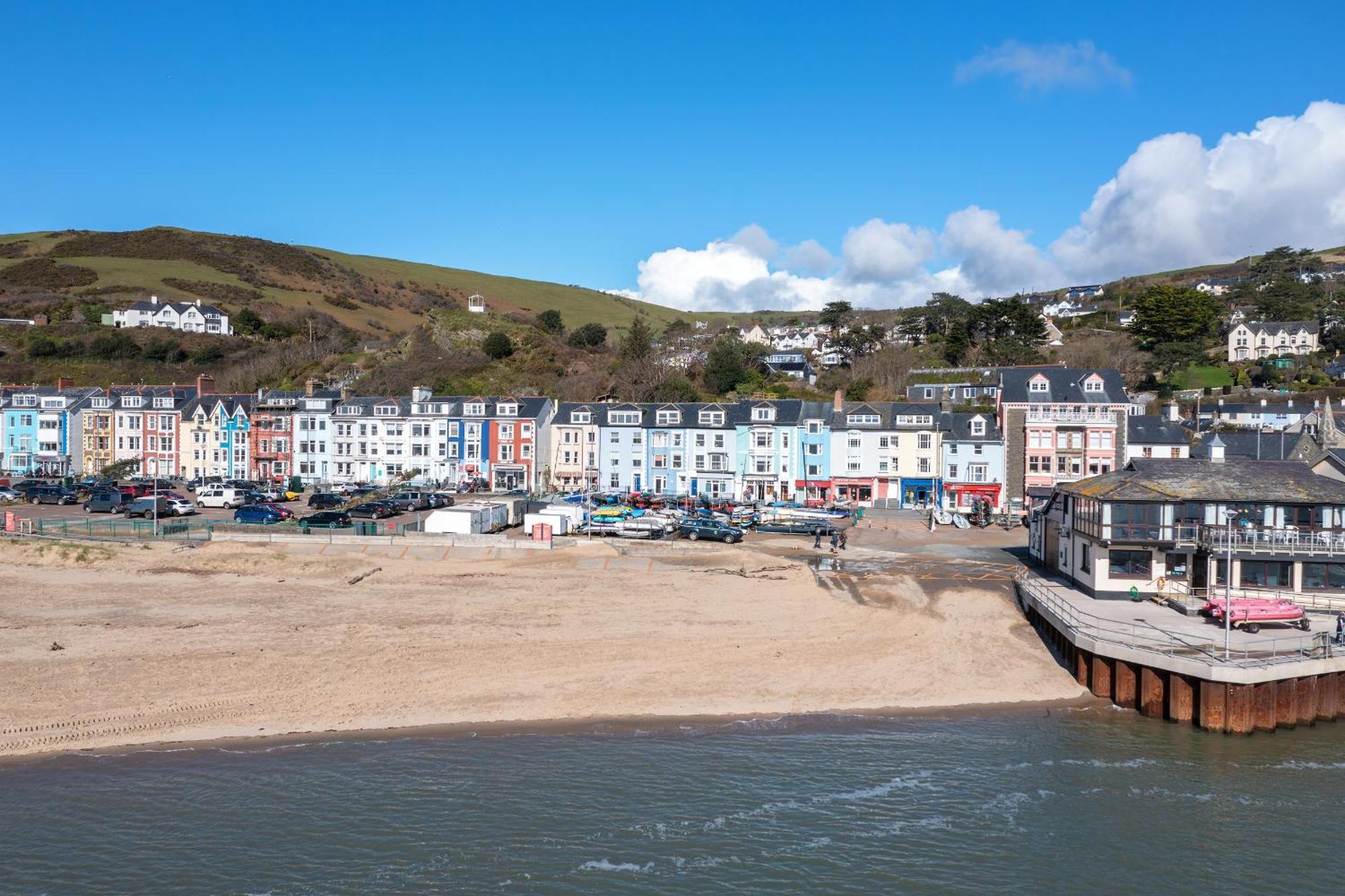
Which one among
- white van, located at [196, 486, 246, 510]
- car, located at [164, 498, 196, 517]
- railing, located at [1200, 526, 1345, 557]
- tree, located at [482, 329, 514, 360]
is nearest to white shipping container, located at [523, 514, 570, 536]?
car, located at [164, 498, 196, 517]

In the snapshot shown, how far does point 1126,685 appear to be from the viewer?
28.1 meters

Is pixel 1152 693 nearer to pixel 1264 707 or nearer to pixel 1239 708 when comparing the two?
pixel 1239 708

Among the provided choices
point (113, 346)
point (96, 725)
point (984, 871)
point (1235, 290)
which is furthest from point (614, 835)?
point (1235, 290)

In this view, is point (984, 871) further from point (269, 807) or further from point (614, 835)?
point (269, 807)

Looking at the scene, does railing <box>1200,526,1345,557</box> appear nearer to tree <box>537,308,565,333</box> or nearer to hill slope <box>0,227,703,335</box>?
tree <box>537,308,565,333</box>

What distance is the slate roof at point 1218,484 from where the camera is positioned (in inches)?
1367

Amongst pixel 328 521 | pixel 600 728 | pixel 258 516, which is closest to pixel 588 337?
pixel 258 516

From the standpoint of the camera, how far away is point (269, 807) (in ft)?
68.5

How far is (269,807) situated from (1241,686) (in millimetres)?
24438

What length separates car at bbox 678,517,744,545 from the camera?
50062mm

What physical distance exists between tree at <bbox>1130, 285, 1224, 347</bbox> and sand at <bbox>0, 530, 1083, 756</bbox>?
2878 inches

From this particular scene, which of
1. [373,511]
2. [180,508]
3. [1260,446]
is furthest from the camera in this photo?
[180,508]

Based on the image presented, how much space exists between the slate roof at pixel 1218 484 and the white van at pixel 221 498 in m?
49.4

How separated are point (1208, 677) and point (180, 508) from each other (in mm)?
53650
